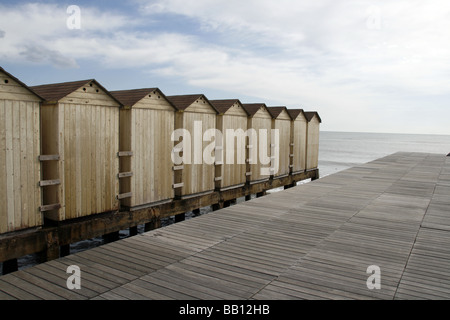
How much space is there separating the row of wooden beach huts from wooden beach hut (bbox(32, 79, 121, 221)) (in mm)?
20

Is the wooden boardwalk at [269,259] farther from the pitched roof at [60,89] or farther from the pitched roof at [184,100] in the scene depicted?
the pitched roof at [184,100]

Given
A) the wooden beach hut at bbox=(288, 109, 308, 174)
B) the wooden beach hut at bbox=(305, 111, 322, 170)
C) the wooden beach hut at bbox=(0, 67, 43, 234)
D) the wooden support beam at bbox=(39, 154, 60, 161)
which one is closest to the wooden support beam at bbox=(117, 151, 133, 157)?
the wooden support beam at bbox=(39, 154, 60, 161)

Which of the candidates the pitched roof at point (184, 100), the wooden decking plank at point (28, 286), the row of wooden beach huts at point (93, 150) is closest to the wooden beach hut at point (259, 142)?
the row of wooden beach huts at point (93, 150)

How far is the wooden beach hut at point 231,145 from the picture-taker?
12.3m

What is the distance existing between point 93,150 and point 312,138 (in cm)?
1343

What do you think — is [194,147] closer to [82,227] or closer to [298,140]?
[82,227]

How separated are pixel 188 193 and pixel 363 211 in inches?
188

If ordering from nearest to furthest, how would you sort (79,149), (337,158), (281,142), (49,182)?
(49,182), (79,149), (281,142), (337,158)

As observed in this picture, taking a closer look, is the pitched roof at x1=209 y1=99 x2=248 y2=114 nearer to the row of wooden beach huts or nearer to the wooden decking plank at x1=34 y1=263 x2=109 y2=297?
the row of wooden beach huts

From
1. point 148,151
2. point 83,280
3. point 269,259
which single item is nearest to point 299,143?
point 148,151

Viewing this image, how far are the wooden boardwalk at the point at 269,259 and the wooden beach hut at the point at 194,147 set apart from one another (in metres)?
2.50

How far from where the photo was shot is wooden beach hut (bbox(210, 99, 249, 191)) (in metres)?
12.3

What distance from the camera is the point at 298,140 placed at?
58.7ft
